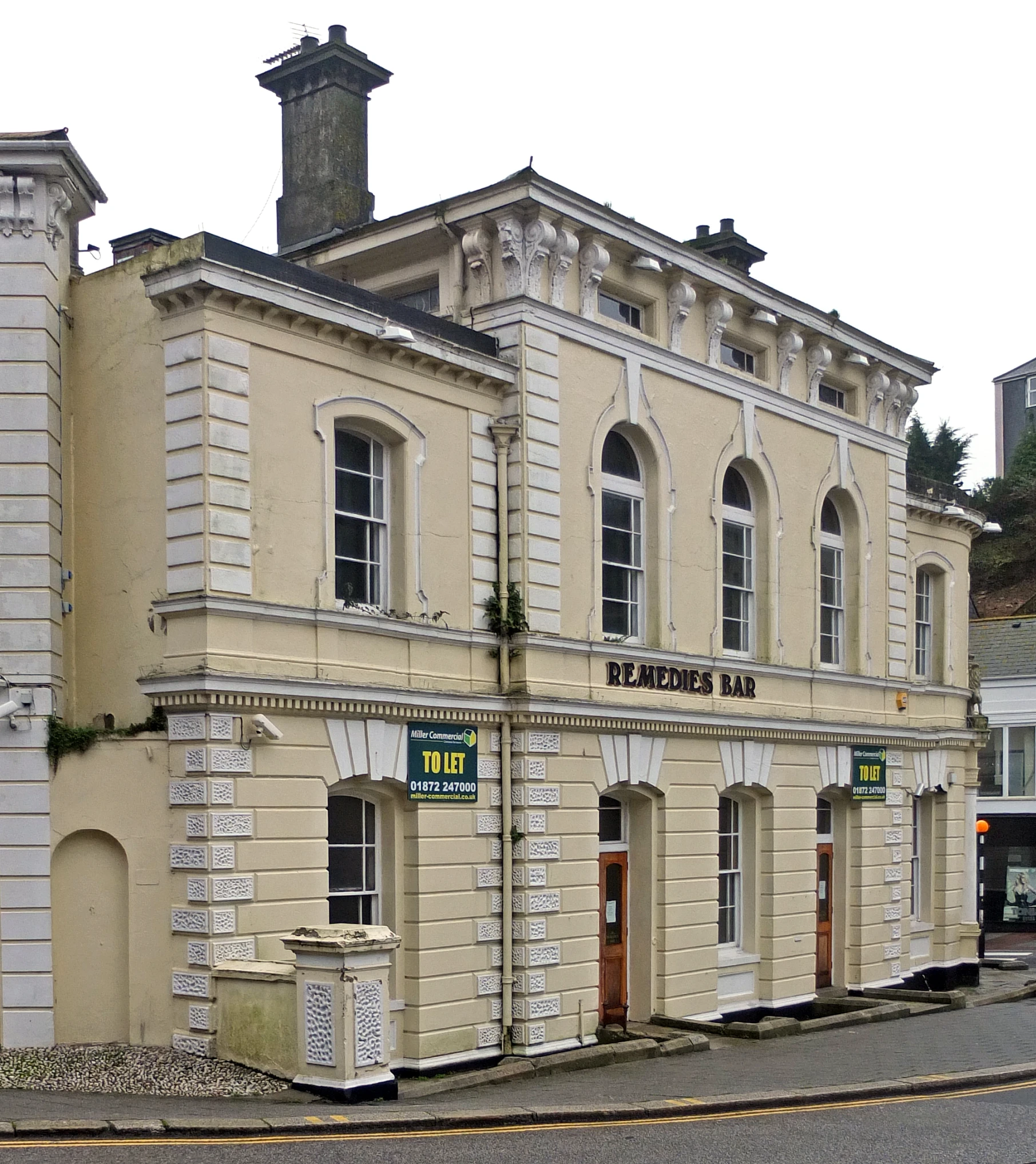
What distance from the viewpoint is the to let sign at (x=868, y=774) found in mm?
24969

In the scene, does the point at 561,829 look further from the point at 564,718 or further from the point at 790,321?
the point at 790,321

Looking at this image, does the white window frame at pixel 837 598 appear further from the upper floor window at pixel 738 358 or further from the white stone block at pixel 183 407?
the white stone block at pixel 183 407

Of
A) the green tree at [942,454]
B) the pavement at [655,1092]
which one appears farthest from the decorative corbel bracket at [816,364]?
the green tree at [942,454]

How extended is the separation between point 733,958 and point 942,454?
138 feet

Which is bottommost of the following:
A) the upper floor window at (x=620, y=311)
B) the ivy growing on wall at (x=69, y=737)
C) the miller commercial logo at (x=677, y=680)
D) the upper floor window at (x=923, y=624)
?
the ivy growing on wall at (x=69, y=737)

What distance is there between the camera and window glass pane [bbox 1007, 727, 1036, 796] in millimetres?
40188

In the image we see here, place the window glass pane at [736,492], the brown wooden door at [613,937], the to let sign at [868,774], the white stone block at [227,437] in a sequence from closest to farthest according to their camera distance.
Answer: the white stone block at [227,437] < the brown wooden door at [613,937] < the window glass pane at [736,492] < the to let sign at [868,774]

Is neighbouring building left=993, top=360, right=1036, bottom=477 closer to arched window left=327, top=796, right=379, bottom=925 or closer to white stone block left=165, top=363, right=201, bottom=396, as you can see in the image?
arched window left=327, top=796, right=379, bottom=925

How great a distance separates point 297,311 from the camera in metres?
15.9

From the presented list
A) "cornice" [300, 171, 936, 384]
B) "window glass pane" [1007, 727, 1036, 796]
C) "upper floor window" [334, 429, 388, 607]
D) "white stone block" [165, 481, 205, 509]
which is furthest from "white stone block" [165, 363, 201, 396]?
"window glass pane" [1007, 727, 1036, 796]

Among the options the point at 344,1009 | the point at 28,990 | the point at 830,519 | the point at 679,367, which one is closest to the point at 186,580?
the point at 28,990

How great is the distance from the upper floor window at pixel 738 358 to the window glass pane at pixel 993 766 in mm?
20472

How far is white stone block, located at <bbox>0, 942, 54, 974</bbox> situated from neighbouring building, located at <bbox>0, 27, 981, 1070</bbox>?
0.03 meters

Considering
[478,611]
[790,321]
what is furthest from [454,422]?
[790,321]
